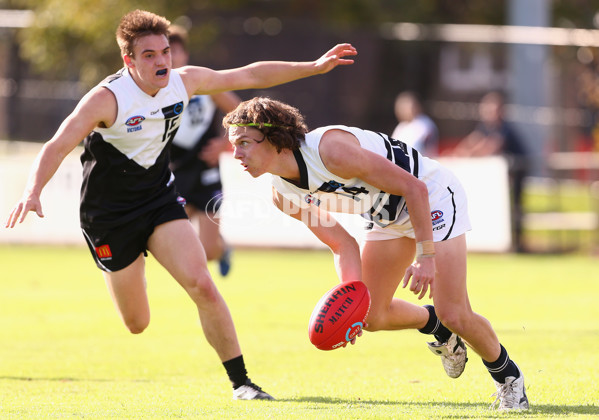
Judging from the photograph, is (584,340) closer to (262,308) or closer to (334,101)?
(262,308)

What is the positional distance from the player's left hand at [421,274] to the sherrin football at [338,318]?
0.41 meters

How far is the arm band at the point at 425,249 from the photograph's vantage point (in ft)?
17.6

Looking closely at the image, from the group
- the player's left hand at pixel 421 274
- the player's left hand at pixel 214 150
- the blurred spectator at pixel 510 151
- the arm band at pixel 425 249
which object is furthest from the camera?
the blurred spectator at pixel 510 151

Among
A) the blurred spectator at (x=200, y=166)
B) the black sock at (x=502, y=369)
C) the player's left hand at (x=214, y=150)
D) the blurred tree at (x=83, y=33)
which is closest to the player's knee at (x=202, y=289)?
the black sock at (x=502, y=369)

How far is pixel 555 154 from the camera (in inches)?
728

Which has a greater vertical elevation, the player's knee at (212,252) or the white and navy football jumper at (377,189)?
the white and navy football jumper at (377,189)

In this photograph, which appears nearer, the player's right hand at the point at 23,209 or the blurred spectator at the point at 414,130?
the player's right hand at the point at 23,209

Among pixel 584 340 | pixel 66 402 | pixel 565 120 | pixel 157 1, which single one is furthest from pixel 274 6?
pixel 66 402

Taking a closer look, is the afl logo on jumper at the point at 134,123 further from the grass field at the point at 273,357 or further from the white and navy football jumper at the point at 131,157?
the grass field at the point at 273,357

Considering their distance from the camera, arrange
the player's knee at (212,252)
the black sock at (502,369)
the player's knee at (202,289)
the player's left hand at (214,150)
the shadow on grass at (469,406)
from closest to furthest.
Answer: the shadow on grass at (469,406)
the black sock at (502,369)
the player's knee at (202,289)
the player's left hand at (214,150)
the player's knee at (212,252)

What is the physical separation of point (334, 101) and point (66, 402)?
17208 mm

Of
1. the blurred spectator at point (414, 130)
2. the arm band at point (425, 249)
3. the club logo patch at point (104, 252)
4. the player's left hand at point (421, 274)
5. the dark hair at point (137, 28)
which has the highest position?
the dark hair at point (137, 28)

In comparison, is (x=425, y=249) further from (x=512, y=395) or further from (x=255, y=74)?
(x=255, y=74)

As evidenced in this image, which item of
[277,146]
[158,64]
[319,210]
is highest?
[158,64]
